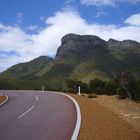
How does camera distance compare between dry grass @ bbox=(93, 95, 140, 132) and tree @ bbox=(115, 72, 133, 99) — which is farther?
tree @ bbox=(115, 72, 133, 99)

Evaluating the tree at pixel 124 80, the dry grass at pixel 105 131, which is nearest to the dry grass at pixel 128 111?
the dry grass at pixel 105 131

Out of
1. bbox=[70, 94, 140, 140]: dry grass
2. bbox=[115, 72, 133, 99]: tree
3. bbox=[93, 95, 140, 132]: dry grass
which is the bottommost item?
bbox=[70, 94, 140, 140]: dry grass

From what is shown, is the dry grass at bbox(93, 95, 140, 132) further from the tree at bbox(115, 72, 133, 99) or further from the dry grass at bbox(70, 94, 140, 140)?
the tree at bbox(115, 72, 133, 99)

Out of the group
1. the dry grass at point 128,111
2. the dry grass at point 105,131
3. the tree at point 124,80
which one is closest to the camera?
the dry grass at point 105,131

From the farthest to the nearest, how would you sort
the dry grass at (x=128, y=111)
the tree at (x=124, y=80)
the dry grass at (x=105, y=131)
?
1. the tree at (x=124, y=80)
2. the dry grass at (x=128, y=111)
3. the dry grass at (x=105, y=131)

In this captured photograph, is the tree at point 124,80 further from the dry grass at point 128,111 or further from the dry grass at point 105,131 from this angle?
the dry grass at point 105,131

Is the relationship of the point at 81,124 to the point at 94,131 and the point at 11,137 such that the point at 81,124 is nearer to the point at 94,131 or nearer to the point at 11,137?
the point at 94,131

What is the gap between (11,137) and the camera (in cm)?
1011

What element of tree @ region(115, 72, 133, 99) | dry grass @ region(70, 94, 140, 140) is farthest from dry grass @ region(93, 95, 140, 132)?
tree @ region(115, 72, 133, 99)

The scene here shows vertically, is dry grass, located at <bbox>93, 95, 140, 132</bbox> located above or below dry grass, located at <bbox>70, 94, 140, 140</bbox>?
above

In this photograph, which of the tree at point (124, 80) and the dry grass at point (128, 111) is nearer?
the dry grass at point (128, 111)

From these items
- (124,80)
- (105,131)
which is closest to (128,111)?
(105,131)

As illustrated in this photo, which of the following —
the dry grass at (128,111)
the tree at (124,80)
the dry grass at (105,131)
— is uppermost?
the tree at (124,80)

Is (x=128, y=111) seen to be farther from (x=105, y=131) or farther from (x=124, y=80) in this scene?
(x=124, y=80)
